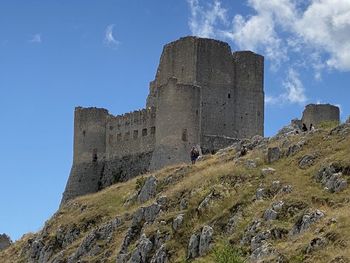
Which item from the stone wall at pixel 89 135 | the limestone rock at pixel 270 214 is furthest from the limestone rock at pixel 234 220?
the stone wall at pixel 89 135

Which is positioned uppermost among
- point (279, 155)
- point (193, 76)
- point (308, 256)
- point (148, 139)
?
point (193, 76)

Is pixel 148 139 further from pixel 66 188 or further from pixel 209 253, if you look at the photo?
pixel 209 253

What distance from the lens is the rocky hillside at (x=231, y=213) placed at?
32.7 m

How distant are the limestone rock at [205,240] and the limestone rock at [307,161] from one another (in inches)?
224

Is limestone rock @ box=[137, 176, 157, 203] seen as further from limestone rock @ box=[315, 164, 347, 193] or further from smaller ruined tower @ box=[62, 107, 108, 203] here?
smaller ruined tower @ box=[62, 107, 108, 203]

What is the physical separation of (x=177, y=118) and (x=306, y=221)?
29.4 m

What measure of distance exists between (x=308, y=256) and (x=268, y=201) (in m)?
6.78

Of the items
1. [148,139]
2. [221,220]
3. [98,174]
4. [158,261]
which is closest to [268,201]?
[221,220]

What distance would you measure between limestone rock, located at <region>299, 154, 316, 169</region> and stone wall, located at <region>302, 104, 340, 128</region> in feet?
99.9

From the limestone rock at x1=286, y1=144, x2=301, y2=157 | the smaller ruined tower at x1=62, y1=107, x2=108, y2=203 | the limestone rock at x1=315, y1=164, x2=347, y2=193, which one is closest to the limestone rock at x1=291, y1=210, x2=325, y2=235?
the limestone rock at x1=315, y1=164, x2=347, y2=193

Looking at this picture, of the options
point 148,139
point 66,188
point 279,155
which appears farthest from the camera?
point 66,188

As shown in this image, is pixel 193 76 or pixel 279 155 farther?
pixel 193 76

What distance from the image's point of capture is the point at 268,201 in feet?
122

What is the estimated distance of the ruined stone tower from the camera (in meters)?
62.2
